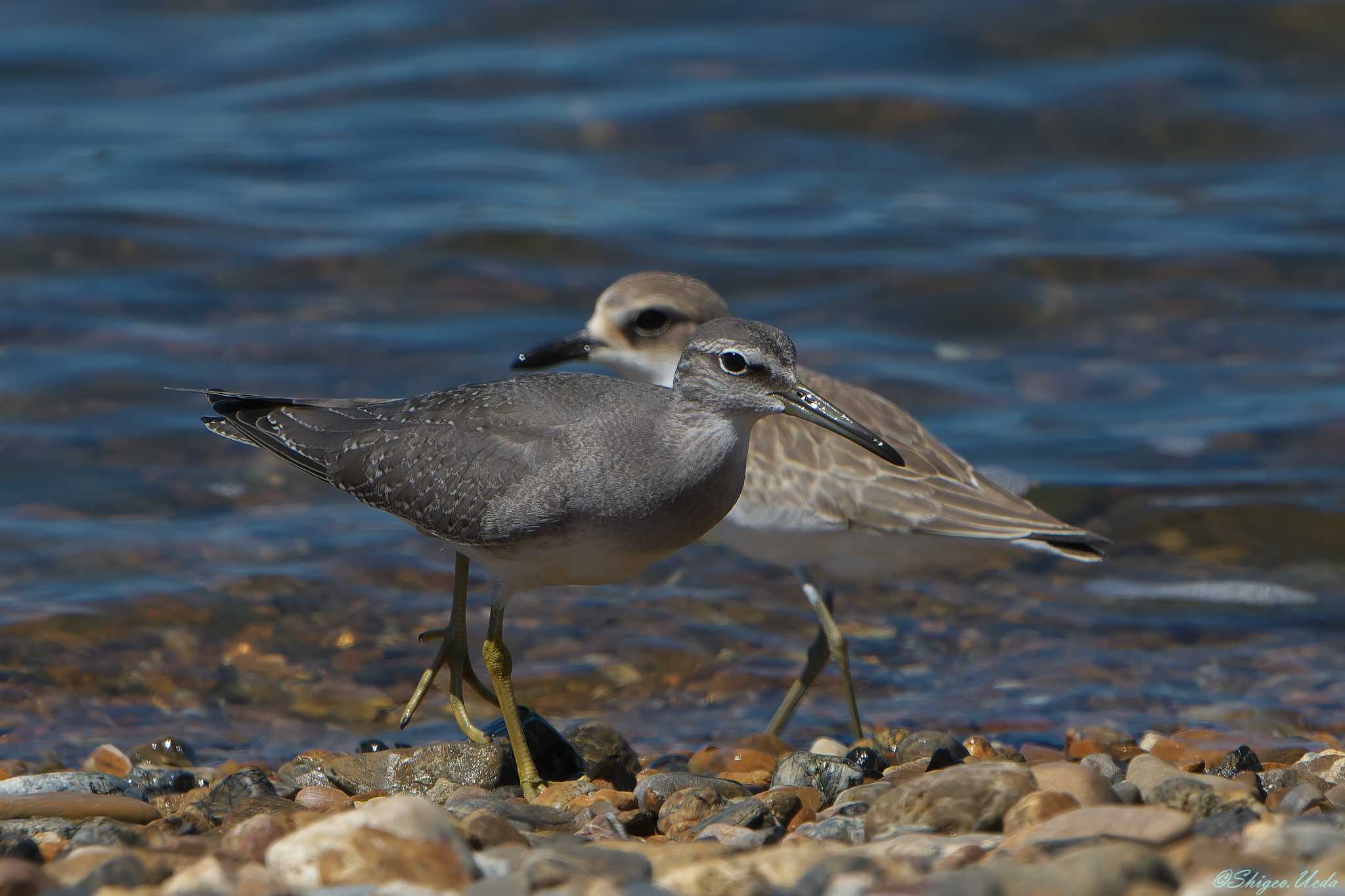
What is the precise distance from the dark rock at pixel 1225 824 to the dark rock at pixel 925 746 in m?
1.55

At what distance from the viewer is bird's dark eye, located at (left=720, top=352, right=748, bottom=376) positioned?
5.71 meters

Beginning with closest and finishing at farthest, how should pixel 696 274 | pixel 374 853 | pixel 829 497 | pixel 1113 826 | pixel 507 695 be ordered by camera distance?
pixel 374 853 → pixel 1113 826 → pixel 507 695 → pixel 829 497 → pixel 696 274

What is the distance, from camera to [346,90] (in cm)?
1552

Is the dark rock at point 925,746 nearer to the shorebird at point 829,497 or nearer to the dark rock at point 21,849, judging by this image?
the shorebird at point 829,497

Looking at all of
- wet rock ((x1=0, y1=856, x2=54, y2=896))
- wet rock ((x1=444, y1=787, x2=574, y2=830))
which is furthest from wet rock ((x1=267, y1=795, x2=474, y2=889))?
wet rock ((x1=444, y1=787, x2=574, y2=830))

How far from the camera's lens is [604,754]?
6.30 m

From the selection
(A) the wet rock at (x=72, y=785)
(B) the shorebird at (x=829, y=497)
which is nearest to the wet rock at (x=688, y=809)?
(B) the shorebird at (x=829, y=497)

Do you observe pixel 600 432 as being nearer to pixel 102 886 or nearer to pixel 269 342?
pixel 102 886

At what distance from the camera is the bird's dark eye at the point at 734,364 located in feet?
18.7

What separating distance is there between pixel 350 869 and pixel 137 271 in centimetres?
901

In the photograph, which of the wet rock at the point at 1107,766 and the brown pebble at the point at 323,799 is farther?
the wet rock at the point at 1107,766

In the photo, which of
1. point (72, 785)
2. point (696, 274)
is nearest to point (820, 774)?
point (72, 785)

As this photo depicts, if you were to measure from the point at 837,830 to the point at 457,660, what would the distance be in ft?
8.01

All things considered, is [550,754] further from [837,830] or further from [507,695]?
[837,830]
